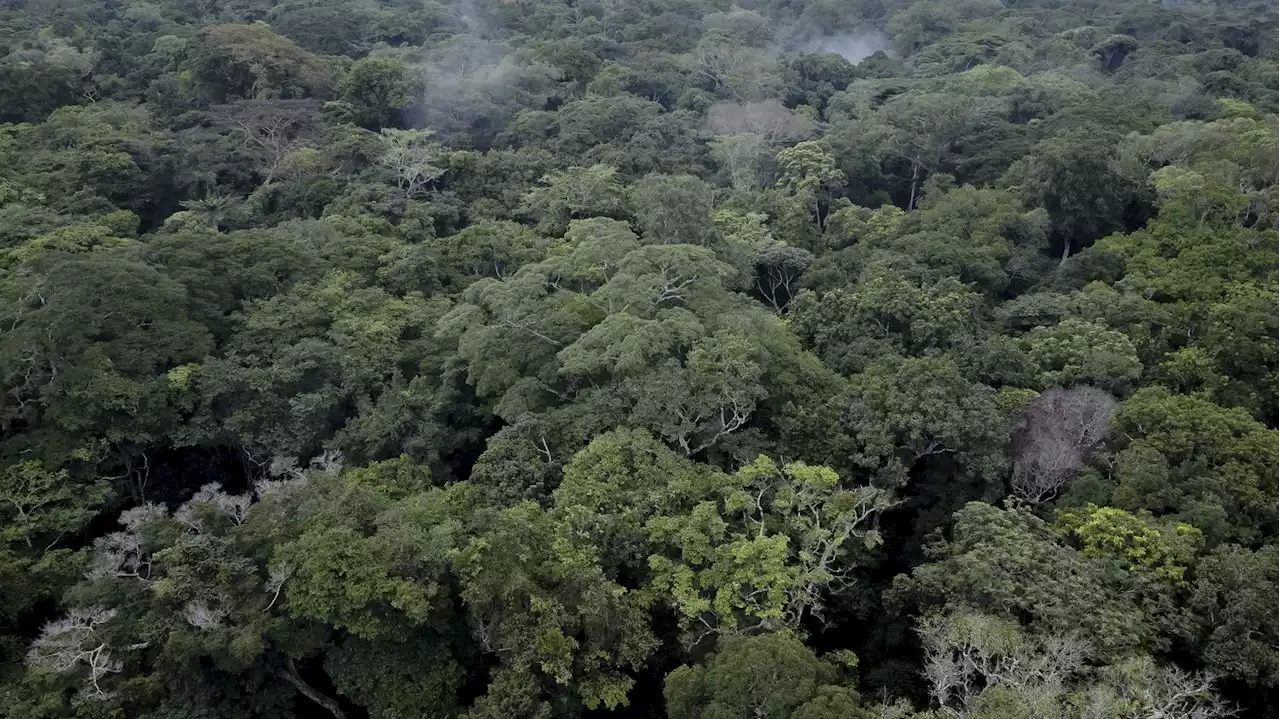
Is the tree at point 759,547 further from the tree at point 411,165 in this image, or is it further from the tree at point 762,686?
the tree at point 411,165

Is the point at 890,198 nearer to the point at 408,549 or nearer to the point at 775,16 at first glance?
the point at 408,549

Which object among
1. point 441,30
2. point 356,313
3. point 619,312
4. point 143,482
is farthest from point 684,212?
point 441,30

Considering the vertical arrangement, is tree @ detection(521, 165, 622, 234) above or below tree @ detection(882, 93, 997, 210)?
above

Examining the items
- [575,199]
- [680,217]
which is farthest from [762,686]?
[575,199]

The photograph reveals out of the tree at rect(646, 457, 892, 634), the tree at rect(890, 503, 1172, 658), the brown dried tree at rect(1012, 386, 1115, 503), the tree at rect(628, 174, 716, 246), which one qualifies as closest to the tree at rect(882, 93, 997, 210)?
the tree at rect(628, 174, 716, 246)

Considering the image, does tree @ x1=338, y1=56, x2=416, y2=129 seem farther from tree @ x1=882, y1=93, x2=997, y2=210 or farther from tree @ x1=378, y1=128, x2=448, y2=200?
tree @ x1=882, y1=93, x2=997, y2=210

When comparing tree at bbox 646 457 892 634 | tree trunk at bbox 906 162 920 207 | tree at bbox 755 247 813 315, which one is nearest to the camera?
tree at bbox 646 457 892 634
